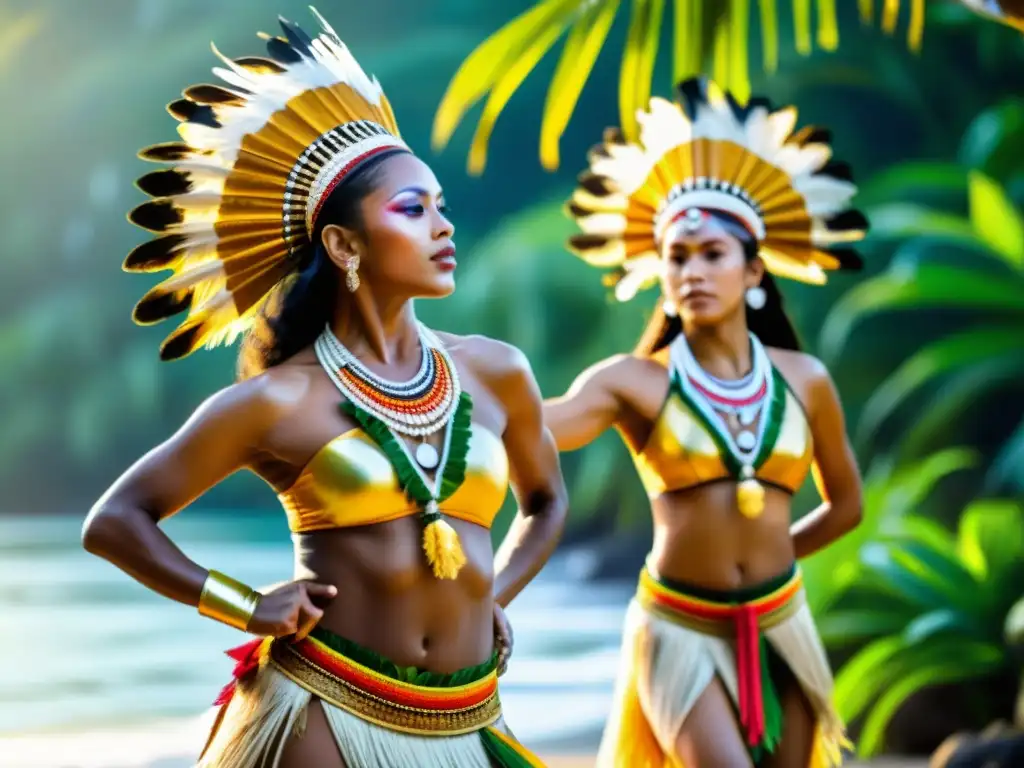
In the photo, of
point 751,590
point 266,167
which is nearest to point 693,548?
point 751,590

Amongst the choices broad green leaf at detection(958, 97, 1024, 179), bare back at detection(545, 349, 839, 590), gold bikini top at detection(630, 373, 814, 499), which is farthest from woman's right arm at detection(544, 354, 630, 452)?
broad green leaf at detection(958, 97, 1024, 179)

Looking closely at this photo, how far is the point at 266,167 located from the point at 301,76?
143 mm

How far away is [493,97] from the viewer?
427cm

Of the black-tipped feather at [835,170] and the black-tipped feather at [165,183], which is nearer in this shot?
the black-tipped feather at [165,183]

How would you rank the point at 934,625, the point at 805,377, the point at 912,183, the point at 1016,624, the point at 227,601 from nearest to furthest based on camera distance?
the point at 227,601 < the point at 805,377 < the point at 1016,624 < the point at 934,625 < the point at 912,183

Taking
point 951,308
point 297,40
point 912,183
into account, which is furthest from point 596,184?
point 951,308

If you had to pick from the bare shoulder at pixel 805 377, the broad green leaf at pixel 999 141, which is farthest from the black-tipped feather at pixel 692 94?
the broad green leaf at pixel 999 141

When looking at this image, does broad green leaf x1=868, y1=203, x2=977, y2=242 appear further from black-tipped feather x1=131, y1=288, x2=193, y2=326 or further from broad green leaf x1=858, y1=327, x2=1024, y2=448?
black-tipped feather x1=131, y1=288, x2=193, y2=326

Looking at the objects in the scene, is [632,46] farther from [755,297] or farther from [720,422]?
[720,422]

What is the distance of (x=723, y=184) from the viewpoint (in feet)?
11.0

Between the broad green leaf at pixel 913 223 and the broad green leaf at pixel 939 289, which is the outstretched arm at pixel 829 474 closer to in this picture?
the broad green leaf at pixel 939 289

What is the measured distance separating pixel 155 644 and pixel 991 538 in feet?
10.7

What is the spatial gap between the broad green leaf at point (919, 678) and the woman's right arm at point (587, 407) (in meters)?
3.07

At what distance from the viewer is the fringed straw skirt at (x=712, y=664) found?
309 centimetres
